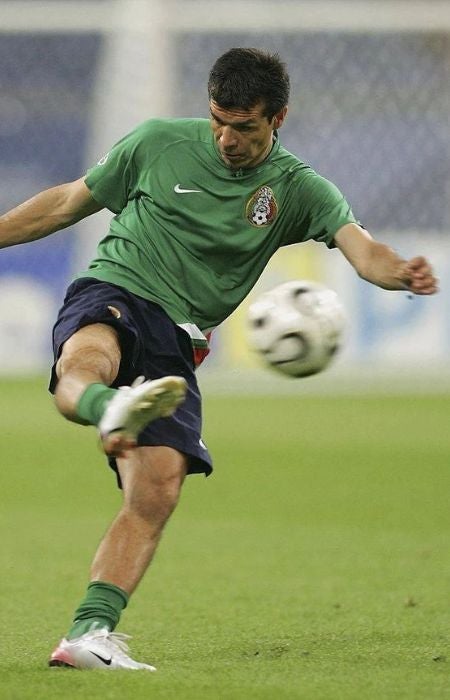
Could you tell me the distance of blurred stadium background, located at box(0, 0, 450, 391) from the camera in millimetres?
17938

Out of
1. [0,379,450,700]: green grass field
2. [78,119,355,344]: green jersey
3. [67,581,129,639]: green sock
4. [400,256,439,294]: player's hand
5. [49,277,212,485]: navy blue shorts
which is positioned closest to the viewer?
[0,379,450,700]: green grass field

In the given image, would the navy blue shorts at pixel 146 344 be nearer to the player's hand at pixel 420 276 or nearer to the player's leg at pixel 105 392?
the player's leg at pixel 105 392

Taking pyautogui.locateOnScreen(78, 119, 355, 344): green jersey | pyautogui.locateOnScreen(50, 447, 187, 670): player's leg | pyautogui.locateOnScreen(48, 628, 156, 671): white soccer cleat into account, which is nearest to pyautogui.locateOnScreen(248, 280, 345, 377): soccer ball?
pyautogui.locateOnScreen(78, 119, 355, 344): green jersey

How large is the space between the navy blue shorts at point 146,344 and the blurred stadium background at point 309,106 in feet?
39.2

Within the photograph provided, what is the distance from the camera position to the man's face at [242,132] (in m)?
5.54

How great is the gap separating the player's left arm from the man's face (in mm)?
429

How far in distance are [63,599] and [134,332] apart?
6.36 feet

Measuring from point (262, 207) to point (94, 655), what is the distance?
1.75 meters

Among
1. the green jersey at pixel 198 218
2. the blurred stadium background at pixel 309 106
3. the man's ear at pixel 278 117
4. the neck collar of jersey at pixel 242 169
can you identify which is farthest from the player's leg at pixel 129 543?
the blurred stadium background at pixel 309 106

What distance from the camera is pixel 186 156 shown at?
585 cm

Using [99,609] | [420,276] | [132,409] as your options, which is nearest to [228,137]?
[420,276]

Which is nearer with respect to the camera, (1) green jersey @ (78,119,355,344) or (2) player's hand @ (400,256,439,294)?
(2) player's hand @ (400,256,439,294)

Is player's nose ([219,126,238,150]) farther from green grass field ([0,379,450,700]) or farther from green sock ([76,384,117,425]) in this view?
green grass field ([0,379,450,700])

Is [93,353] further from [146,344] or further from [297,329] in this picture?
[297,329]
